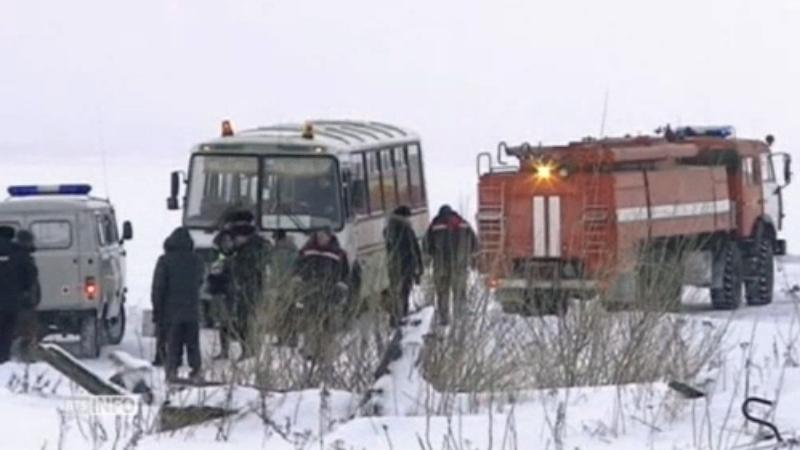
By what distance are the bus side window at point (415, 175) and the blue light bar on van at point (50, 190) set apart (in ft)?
18.2

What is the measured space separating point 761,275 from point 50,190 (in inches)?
497

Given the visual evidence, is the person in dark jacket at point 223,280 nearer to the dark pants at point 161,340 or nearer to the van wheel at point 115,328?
the dark pants at point 161,340

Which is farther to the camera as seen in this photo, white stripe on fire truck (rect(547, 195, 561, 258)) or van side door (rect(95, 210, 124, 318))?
white stripe on fire truck (rect(547, 195, 561, 258))

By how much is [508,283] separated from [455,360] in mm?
5589

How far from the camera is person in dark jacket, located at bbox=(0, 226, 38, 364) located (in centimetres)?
2178

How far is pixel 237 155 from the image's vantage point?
26.8 metres

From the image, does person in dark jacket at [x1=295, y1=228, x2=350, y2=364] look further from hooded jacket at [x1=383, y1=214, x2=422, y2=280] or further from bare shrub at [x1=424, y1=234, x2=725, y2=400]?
bare shrub at [x1=424, y1=234, x2=725, y2=400]

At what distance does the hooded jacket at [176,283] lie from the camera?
19969 millimetres

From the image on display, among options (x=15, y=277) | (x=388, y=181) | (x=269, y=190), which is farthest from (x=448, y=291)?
(x=388, y=181)

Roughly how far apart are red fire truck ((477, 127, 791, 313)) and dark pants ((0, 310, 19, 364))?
7.08 metres

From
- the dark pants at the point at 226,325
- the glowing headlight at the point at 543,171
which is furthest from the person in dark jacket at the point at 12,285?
the glowing headlight at the point at 543,171

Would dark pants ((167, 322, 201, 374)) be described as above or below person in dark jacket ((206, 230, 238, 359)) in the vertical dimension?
below

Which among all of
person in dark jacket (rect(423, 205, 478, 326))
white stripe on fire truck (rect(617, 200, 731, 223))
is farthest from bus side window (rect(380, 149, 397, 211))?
person in dark jacket (rect(423, 205, 478, 326))

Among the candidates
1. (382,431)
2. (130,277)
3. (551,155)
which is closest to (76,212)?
(551,155)
